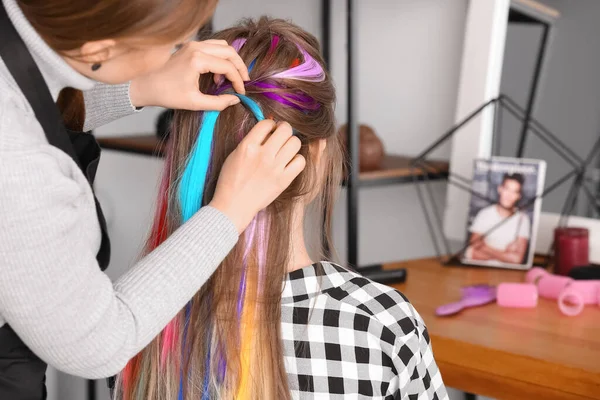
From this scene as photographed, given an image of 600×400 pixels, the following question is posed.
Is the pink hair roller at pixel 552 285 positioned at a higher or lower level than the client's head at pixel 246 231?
lower

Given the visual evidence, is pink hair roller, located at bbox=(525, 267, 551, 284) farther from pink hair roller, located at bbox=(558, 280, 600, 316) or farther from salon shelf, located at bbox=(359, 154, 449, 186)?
salon shelf, located at bbox=(359, 154, 449, 186)

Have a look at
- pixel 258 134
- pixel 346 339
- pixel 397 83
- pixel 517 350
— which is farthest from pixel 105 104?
pixel 397 83

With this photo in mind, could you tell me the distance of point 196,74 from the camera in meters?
0.87

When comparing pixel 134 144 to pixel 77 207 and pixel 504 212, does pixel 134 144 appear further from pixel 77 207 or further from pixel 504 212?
pixel 77 207

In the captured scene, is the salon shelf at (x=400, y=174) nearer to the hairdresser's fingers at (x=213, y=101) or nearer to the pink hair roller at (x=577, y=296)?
the pink hair roller at (x=577, y=296)

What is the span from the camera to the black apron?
70cm

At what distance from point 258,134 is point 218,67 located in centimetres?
10

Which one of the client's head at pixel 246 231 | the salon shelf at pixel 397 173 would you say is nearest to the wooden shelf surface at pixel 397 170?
the salon shelf at pixel 397 173

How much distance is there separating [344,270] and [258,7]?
125 cm

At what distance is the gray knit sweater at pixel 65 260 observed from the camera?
2.10 ft

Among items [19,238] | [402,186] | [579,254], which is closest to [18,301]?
[19,238]

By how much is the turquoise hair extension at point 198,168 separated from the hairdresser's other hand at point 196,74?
2 centimetres

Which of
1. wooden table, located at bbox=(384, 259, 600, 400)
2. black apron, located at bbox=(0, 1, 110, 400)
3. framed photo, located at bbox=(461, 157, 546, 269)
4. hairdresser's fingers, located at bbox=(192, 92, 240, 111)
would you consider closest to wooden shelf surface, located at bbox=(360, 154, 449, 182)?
framed photo, located at bbox=(461, 157, 546, 269)

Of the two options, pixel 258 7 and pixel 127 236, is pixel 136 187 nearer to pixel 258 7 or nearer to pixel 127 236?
pixel 127 236
